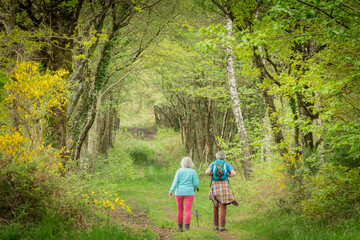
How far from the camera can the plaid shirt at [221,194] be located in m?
7.59

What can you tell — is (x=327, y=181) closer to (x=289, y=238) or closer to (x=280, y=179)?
(x=289, y=238)

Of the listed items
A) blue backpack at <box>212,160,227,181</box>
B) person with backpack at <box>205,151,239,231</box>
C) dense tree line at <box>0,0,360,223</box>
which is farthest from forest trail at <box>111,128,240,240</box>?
dense tree line at <box>0,0,360,223</box>

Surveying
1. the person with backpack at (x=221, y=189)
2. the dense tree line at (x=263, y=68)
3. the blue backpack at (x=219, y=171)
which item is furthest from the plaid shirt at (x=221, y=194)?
the dense tree line at (x=263, y=68)

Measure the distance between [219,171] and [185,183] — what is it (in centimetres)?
91

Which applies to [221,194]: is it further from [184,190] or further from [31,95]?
[31,95]

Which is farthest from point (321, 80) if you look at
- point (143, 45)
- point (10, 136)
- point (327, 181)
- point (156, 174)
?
point (156, 174)

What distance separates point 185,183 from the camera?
7.64 m

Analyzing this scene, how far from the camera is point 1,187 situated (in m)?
4.80

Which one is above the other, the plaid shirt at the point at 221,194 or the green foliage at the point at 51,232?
the plaid shirt at the point at 221,194

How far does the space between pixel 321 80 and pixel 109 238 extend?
5.62 m

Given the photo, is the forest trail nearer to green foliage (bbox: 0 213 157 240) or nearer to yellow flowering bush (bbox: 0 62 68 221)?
green foliage (bbox: 0 213 157 240)

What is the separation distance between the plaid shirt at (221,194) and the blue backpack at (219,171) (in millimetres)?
122

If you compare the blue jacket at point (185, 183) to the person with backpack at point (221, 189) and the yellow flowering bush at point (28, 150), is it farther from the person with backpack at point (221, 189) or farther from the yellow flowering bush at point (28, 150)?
the yellow flowering bush at point (28, 150)

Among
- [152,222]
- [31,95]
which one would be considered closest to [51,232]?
[31,95]
